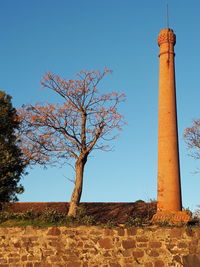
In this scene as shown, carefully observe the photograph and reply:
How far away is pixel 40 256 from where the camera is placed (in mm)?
13391

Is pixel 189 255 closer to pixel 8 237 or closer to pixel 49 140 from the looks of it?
pixel 8 237

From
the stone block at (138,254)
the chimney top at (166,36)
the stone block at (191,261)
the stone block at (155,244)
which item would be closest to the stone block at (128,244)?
the stone block at (138,254)

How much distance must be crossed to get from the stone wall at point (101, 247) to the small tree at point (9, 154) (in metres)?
6.79

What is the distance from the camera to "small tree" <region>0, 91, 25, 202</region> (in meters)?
20.0

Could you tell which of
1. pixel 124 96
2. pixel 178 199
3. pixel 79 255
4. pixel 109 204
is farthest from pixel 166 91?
pixel 109 204

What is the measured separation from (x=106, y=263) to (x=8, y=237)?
419cm

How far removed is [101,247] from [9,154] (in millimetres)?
9381

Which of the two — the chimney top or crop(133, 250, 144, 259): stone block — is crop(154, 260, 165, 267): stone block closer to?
crop(133, 250, 144, 259): stone block

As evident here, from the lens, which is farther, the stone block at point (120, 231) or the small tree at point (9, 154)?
the small tree at point (9, 154)

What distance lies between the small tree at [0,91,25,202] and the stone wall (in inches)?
267

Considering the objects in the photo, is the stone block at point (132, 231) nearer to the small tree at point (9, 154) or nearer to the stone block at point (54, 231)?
the stone block at point (54, 231)

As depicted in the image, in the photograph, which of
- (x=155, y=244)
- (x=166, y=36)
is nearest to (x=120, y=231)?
(x=155, y=244)

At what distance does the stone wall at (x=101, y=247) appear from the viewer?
13250mm

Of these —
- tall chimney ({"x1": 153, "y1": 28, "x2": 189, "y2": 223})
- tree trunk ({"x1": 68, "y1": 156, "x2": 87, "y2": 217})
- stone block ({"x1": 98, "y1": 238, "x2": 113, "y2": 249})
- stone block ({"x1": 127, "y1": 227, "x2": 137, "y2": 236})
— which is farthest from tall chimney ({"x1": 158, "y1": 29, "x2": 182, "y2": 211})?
stone block ({"x1": 98, "y1": 238, "x2": 113, "y2": 249})
